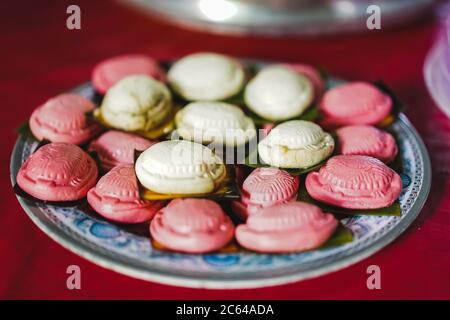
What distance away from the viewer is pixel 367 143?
92 centimetres

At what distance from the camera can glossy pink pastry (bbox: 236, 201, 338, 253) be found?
72 centimetres

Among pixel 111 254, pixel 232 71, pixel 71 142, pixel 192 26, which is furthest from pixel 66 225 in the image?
pixel 192 26

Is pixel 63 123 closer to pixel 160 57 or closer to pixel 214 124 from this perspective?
pixel 214 124

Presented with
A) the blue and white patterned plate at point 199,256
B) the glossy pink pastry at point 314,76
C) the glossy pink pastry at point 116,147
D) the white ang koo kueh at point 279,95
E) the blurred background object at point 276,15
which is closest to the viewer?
the blue and white patterned plate at point 199,256

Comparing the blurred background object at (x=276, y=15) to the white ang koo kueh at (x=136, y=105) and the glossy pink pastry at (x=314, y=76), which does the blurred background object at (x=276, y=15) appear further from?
the white ang koo kueh at (x=136, y=105)

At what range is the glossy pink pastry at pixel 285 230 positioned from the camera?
0.72 m

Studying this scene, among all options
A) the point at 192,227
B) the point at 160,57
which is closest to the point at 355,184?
the point at 192,227

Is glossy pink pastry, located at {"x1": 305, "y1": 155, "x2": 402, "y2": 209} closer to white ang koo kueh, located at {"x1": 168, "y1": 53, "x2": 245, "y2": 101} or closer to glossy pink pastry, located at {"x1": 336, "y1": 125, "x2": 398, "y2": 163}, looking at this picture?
glossy pink pastry, located at {"x1": 336, "y1": 125, "x2": 398, "y2": 163}

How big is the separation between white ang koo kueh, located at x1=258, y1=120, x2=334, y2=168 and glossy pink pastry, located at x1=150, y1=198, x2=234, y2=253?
149mm

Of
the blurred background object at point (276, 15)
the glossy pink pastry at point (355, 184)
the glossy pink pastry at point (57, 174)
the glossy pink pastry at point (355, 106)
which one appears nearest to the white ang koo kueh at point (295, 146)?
the glossy pink pastry at point (355, 184)

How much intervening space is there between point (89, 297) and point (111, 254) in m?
0.09

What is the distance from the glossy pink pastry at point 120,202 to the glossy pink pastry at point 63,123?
0.56ft

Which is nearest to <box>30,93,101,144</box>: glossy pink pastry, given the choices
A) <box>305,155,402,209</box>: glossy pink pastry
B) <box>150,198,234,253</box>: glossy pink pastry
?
<box>150,198,234,253</box>: glossy pink pastry

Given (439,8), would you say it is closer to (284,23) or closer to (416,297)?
(284,23)
